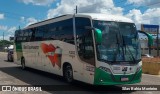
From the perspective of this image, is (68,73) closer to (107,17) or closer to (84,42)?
(84,42)

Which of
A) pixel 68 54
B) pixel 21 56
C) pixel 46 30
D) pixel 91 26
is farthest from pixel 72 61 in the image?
pixel 21 56

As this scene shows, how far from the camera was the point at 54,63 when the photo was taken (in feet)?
54.1

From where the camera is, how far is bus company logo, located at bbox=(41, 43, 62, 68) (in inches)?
622

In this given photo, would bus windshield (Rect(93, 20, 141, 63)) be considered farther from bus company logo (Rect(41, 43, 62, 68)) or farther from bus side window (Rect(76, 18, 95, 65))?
bus company logo (Rect(41, 43, 62, 68))

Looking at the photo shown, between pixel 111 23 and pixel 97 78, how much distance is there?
232 cm

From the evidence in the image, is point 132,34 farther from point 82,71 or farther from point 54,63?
point 54,63

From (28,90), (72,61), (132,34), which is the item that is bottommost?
(28,90)

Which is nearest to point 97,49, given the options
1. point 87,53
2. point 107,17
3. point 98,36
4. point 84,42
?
point 87,53

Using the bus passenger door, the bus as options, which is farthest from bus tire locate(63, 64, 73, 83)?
the bus passenger door

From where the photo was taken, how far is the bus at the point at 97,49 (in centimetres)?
1208

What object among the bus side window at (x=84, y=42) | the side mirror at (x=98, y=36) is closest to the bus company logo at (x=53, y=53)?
the bus side window at (x=84, y=42)

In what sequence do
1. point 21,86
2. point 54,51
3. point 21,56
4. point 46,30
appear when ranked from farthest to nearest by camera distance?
point 21,56 → point 46,30 → point 54,51 → point 21,86

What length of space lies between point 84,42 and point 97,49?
106 centimetres

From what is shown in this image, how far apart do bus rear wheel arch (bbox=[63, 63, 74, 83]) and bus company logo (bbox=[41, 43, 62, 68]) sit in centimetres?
64
